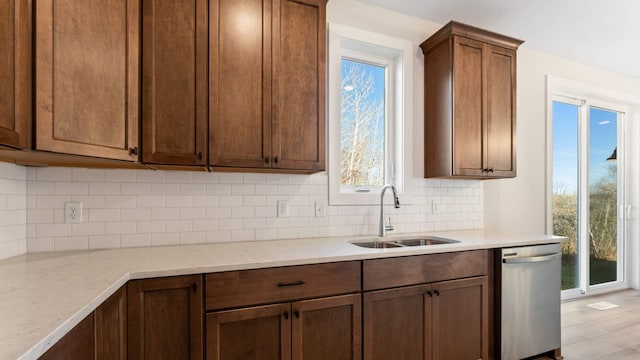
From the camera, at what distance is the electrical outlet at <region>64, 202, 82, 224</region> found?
189 cm

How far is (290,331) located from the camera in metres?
1.70

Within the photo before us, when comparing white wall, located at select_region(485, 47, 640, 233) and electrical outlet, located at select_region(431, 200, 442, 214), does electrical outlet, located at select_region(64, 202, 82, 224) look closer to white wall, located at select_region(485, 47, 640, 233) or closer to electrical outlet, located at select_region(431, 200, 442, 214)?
electrical outlet, located at select_region(431, 200, 442, 214)

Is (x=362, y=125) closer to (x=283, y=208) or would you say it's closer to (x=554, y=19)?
(x=283, y=208)

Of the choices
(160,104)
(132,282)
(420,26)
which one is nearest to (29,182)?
(160,104)

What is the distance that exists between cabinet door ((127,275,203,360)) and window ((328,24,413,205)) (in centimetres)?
135

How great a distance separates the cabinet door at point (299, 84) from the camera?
2.01 m

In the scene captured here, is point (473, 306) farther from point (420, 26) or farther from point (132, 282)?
point (420, 26)

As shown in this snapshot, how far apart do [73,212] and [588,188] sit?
500cm

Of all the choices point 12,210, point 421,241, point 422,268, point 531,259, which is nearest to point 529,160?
point 531,259

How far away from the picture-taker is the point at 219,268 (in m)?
1.57

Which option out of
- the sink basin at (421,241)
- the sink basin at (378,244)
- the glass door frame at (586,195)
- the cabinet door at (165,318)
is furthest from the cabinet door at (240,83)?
the glass door frame at (586,195)

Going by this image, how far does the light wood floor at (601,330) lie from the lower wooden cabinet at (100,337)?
2.98 m

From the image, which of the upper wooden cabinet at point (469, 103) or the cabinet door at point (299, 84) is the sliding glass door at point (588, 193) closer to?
the upper wooden cabinet at point (469, 103)

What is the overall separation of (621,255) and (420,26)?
3.99 m
